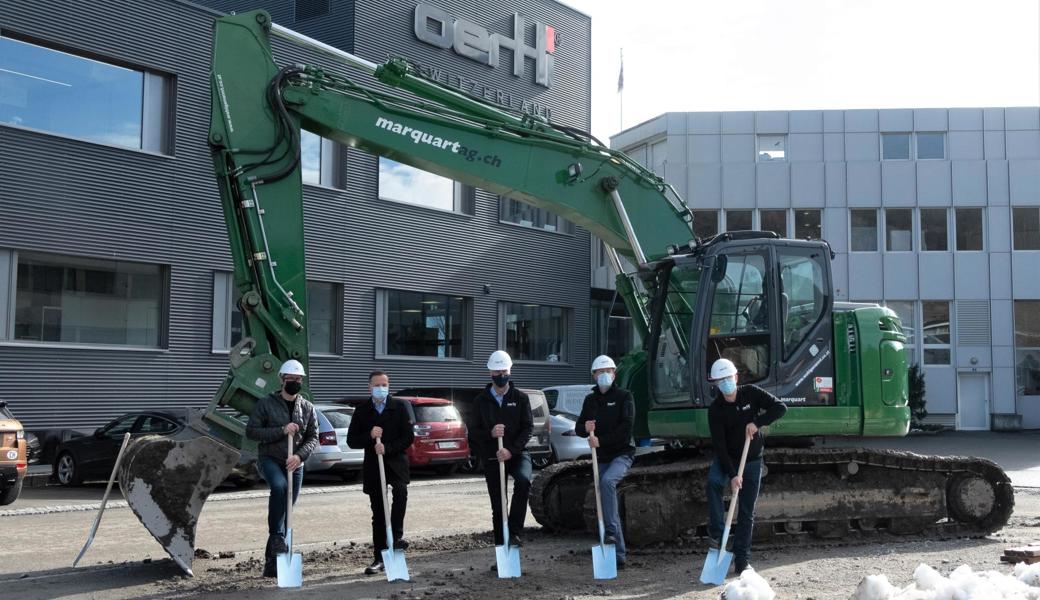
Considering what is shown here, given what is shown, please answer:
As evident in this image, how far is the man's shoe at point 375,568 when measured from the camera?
370 inches

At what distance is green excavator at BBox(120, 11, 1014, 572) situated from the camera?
1012 centimetres

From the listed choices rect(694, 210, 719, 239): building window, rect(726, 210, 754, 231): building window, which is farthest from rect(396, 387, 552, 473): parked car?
rect(726, 210, 754, 231): building window

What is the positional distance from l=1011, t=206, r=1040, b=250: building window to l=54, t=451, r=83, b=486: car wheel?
31917 mm

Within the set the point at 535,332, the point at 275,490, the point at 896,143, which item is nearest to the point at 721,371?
the point at 275,490

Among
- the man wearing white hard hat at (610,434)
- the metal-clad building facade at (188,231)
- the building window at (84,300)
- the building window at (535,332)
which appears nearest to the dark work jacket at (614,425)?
the man wearing white hard hat at (610,434)

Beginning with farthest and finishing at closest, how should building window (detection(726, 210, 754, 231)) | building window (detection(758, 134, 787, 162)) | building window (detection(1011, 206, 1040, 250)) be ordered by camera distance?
building window (detection(758, 134, 787, 162)) < building window (detection(726, 210, 754, 231)) < building window (detection(1011, 206, 1040, 250))

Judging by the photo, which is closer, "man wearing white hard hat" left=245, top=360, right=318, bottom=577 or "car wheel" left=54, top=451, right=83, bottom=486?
"man wearing white hard hat" left=245, top=360, right=318, bottom=577

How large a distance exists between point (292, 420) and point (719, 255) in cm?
462

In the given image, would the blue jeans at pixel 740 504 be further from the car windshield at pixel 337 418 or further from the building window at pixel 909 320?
the building window at pixel 909 320

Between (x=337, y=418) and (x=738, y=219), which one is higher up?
(x=738, y=219)

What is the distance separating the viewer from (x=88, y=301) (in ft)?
70.9

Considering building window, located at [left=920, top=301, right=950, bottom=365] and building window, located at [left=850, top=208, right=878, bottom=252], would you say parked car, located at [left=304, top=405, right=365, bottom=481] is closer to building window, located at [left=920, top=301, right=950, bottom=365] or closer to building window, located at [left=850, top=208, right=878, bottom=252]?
building window, located at [left=850, top=208, right=878, bottom=252]

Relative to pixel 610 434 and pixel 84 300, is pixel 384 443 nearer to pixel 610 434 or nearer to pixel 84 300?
pixel 610 434

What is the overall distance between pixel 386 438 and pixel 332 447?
9.15 m
